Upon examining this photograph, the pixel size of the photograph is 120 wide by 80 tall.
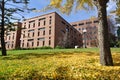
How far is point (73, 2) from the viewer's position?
1327 cm

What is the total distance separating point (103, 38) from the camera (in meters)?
9.79

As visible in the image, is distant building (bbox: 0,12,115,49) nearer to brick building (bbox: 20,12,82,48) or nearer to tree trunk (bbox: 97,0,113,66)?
brick building (bbox: 20,12,82,48)

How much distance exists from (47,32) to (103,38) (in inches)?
2407

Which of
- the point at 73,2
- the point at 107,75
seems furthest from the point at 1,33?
the point at 107,75

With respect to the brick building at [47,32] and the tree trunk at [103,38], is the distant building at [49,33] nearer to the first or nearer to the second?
the brick building at [47,32]

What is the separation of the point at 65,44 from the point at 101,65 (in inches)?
2174

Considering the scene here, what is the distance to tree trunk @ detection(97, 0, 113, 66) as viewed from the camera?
9.50 meters

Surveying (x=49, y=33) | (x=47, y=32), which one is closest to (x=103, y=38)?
(x=49, y=33)

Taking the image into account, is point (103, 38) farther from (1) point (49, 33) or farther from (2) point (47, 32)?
(2) point (47, 32)

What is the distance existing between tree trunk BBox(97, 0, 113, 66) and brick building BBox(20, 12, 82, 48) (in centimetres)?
5397

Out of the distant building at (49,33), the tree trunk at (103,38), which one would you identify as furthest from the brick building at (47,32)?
the tree trunk at (103,38)

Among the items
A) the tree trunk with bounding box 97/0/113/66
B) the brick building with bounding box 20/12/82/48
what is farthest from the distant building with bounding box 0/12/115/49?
the tree trunk with bounding box 97/0/113/66

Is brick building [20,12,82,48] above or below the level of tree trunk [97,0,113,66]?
above

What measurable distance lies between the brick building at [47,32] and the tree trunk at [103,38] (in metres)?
54.0
